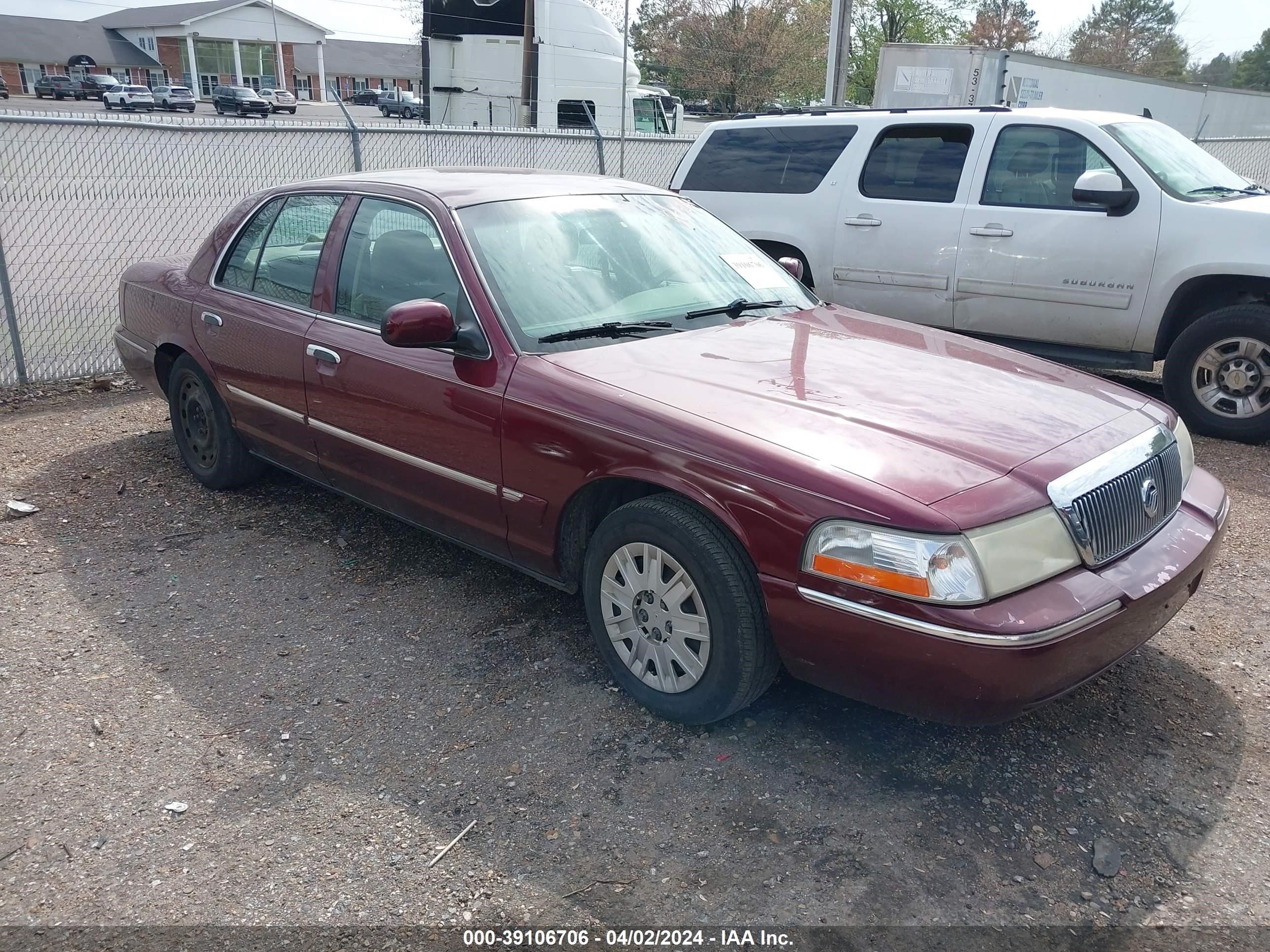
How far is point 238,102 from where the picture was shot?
143ft

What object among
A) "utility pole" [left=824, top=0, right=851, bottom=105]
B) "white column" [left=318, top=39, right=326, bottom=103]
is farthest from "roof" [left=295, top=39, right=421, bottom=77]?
"utility pole" [left=824, top=0, right=851, bottom=105]

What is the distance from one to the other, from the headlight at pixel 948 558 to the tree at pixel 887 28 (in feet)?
166

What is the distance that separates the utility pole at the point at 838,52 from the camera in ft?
47.1

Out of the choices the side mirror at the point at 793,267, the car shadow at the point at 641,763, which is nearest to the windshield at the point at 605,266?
the side mirror at the point at 793,267

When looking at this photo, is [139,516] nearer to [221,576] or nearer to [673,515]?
[221,576]

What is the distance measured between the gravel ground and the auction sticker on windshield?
1618 mm

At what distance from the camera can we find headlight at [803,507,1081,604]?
266cm

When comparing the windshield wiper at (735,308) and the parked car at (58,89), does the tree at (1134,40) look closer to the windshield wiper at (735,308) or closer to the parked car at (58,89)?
the parked car at (58,89)

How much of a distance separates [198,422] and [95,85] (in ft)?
196

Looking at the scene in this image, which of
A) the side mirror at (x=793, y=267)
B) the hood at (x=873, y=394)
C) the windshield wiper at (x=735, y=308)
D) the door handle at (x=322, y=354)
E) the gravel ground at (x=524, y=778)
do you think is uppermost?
the side mirror at (x=793, y=267)

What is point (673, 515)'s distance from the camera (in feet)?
10.1

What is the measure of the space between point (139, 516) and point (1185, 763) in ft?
15.5

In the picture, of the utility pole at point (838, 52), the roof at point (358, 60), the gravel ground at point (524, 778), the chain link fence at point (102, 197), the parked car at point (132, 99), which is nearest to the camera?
the gravel ground at point (524, 778)

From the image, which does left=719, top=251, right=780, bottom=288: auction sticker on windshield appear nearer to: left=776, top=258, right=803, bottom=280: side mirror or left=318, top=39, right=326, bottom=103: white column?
left=776, top=258, right=803, bottom=280: side mirror
